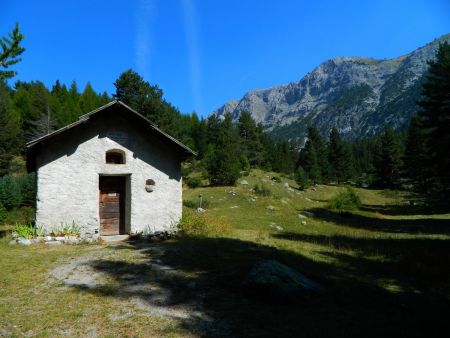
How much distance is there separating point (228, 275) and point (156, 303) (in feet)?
7.55

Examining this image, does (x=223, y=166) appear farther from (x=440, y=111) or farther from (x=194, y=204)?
(x=440, y=111)

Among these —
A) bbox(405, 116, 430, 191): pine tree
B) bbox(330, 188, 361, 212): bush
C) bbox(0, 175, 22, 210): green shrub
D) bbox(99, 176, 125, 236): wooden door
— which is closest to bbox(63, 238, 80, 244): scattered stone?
bbox(99, 176, 125, 236): wooden door

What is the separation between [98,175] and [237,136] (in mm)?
40619

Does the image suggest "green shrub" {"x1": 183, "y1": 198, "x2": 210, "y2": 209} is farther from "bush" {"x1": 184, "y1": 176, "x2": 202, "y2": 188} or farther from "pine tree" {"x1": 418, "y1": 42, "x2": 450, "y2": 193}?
"pine tree" {"x1": 418, "y1": 42, "x2": 450, "y2": 193}

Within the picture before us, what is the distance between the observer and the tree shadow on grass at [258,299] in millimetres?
6180

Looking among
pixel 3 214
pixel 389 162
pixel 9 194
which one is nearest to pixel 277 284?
pixel 3 214

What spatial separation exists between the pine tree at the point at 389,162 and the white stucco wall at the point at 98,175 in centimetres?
5373

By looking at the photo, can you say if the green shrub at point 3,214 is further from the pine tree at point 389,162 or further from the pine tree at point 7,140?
the pine tree at point 389,162

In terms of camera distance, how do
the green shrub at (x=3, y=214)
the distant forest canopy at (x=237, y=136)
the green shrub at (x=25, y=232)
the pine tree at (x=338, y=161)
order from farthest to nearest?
the pine tree at (x=338, y=161), the distant forest canopy at (x=237, y=136), the green shrub at (x=3, y=214), the green shrub at (x=25, y=232)

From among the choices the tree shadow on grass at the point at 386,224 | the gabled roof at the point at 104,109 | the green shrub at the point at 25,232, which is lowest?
the tree shadow on grass at the point at 386,224

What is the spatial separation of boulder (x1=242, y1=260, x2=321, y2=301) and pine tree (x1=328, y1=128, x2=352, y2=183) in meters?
58.9

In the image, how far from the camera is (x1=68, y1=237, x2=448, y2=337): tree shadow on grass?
6.18 m

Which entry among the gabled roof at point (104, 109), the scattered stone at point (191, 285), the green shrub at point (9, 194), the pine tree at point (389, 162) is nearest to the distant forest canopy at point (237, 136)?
the pine tree at point (389, 162)

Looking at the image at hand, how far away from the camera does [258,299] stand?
755 centimetres
